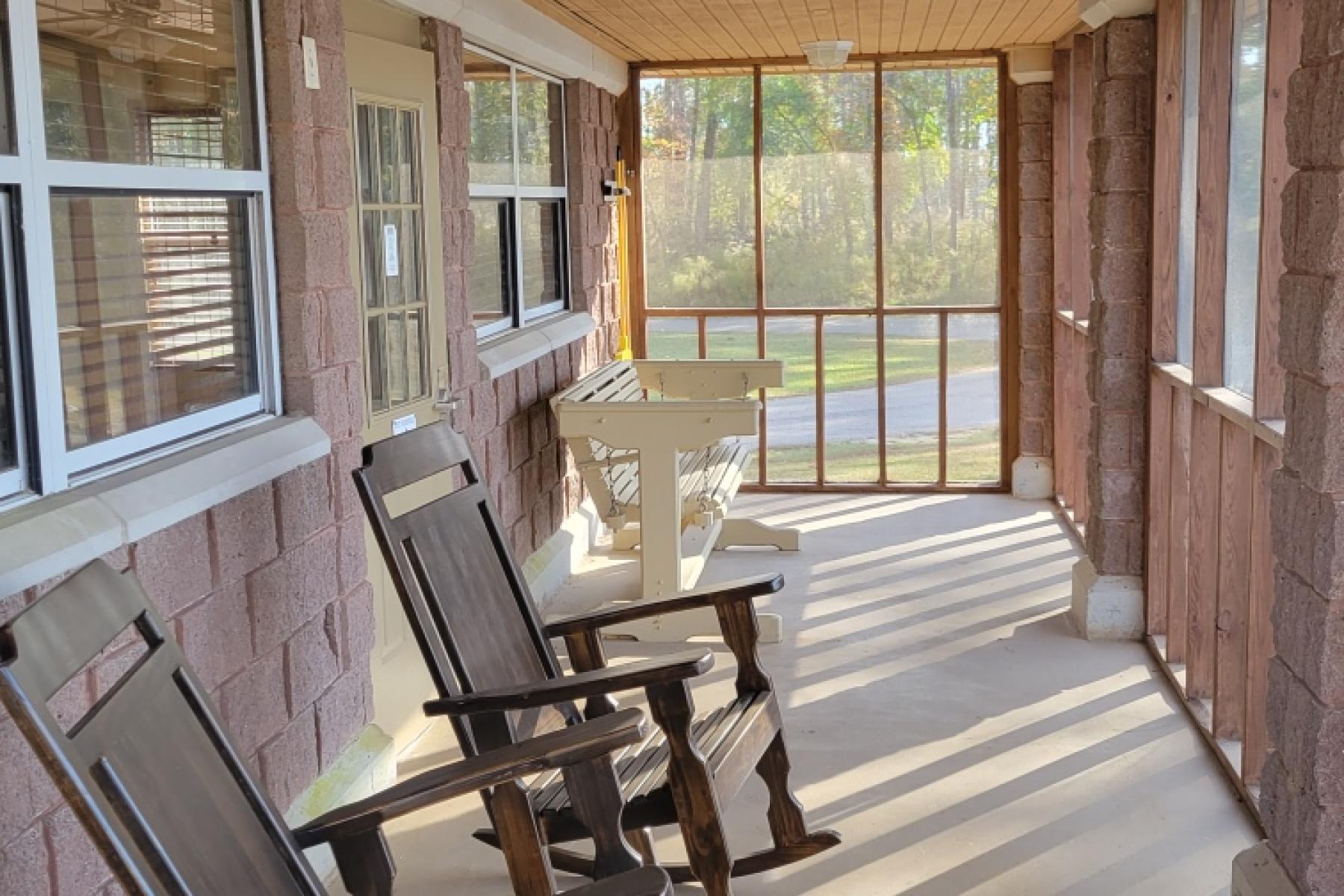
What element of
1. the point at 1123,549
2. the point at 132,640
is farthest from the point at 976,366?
the point at 132,640

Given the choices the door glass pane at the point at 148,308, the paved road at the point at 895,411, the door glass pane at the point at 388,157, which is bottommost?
the paved road at the point at 895,411

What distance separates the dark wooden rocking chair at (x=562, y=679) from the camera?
288 centimetres

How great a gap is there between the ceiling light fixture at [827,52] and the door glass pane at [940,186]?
4.49 ft

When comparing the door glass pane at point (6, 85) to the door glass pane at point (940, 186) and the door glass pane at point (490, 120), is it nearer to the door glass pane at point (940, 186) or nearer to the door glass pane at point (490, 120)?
the door glass pane at point (490, 120)

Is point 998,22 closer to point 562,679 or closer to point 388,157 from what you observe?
point 388,157

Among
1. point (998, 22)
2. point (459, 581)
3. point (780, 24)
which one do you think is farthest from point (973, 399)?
point (459, 581)

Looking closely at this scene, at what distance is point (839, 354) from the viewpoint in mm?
8430

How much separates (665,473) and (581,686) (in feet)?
8.89

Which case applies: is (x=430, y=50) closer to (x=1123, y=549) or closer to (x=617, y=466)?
(x=617, y=466)

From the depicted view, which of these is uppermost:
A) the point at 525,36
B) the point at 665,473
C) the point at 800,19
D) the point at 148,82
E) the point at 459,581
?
the point at 800,19

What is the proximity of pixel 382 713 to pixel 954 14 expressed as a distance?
3.91 meters

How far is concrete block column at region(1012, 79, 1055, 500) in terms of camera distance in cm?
775

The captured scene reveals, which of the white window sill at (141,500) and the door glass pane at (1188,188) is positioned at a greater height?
the door glass pane at (1188,188)

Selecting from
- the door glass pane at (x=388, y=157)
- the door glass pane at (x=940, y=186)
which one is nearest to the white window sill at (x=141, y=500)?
the door glass pane at (x=388, y=157)
